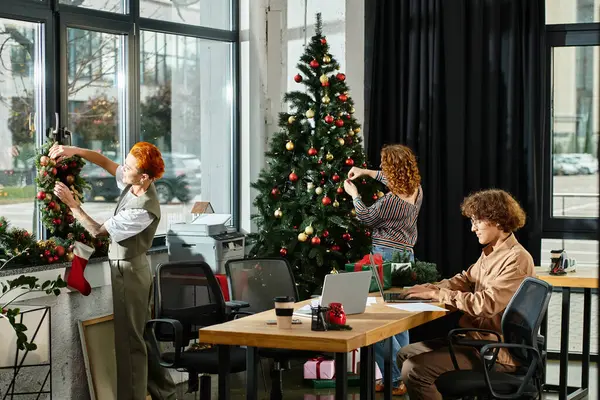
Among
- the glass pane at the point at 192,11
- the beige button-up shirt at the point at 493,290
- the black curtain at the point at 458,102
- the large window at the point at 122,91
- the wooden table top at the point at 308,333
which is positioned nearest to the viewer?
the wooden table top at the point at 308,333

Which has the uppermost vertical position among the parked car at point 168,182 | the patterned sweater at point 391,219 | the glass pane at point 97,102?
the glass pane at point 97,102

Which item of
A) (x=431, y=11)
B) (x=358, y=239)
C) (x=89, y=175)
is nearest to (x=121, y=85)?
(x=89, y=175)

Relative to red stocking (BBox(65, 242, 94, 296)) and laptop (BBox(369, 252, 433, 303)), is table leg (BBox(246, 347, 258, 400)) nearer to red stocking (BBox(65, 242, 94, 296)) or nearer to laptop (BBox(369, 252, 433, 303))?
laptop (BBox(369, 252, 433, 303))

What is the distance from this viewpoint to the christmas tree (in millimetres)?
6109

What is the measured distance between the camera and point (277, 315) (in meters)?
3.84

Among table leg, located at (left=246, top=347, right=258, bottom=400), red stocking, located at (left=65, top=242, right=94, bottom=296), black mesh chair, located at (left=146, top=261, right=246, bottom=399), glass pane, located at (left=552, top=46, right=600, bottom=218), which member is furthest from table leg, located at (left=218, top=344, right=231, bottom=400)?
glass pane, located at (left=552, top=46, right=600, bottom=218)

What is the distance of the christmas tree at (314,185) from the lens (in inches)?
241

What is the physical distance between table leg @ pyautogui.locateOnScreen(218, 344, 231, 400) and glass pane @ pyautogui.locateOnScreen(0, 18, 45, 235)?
5.88ft

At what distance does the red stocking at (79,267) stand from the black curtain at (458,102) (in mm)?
2757

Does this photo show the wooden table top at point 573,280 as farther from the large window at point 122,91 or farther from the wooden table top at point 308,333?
the large window at point 122,91

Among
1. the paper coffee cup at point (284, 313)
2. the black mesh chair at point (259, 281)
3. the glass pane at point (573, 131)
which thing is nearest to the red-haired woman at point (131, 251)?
the black mesh chair at point (259, 281)

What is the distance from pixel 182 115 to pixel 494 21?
2421 mm

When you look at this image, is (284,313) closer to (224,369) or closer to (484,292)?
(224,369)

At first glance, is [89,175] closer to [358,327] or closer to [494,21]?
[358,327]
